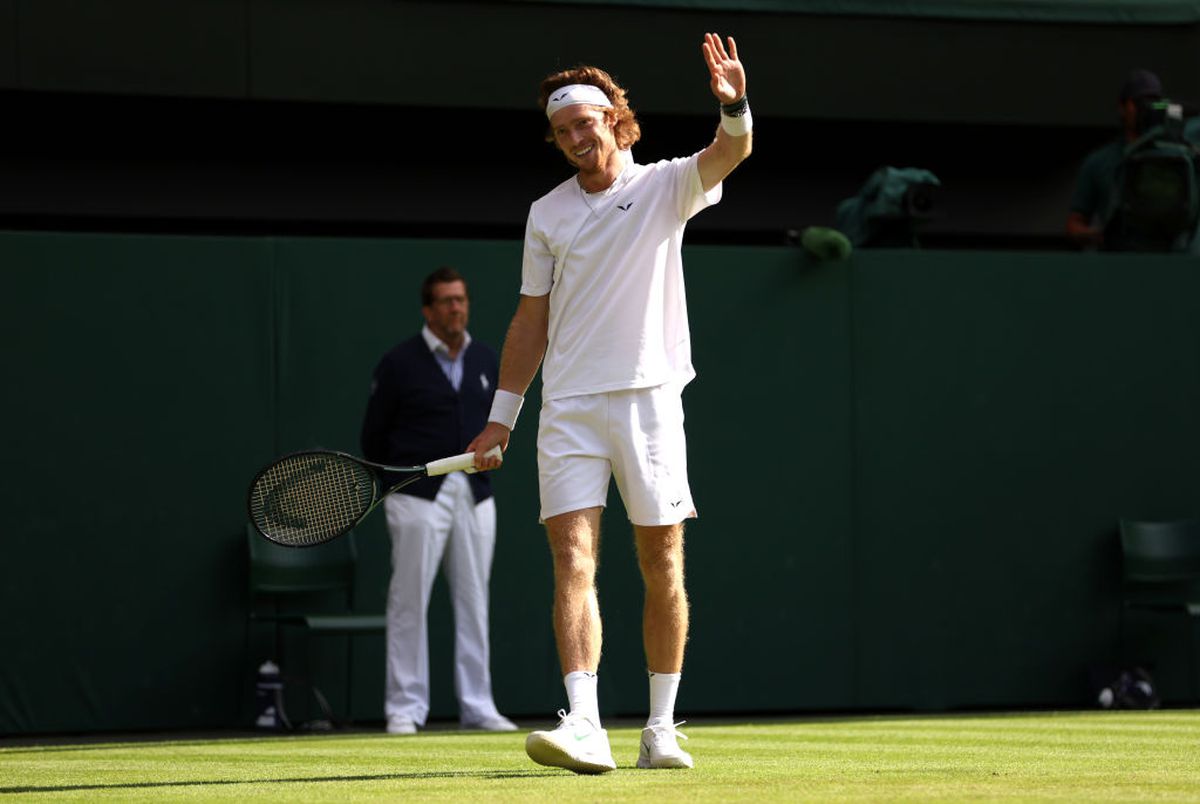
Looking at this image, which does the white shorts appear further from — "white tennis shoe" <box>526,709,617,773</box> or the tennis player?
"white tennis shoe" <box>526,709,617,773</box>

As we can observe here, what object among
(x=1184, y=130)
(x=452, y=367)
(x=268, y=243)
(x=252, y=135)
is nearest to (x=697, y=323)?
(x=452, y=367)

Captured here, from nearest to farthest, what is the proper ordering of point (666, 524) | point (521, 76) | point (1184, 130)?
point (666, 524) < point (1184, 130) < point (521, 76)

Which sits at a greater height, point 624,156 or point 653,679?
point 624,156

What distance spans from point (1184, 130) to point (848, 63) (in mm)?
2465

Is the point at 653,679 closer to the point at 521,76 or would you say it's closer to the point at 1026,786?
the point at 1026,786

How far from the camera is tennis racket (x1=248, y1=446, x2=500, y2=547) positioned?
20.8ft

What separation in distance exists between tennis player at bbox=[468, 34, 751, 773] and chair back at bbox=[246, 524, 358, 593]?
4547mm

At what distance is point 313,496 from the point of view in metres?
6.40

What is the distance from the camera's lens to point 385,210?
14391 mm

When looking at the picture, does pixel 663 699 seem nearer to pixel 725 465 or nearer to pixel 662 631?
Answer: pixel 662 631

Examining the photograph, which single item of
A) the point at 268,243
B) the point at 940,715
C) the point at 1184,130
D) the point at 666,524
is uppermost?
the point at 1184,130

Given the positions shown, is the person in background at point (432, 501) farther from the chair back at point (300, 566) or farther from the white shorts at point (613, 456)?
the white shorts at point (613, 456)

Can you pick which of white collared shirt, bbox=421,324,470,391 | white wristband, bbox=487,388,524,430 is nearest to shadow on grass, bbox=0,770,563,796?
white wristband, bbox=487,388,524,430

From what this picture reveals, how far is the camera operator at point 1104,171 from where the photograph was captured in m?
11.6
